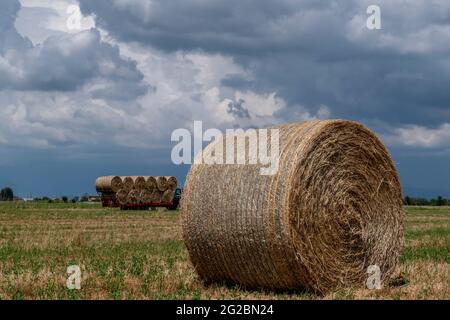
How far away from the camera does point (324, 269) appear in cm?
971

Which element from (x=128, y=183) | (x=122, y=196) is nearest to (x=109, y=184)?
(x=122, y=196)

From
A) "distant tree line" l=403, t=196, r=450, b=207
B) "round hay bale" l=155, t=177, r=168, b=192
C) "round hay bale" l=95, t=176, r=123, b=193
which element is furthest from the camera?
"distant tree line" l=403, t=196, r=450, b=207

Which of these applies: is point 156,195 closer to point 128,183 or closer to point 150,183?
point 150,183

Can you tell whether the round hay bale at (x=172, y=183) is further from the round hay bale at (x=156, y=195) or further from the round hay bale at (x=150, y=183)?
the round hay bale at (x=150, y=183)

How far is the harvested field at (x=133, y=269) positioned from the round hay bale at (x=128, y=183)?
729 inches

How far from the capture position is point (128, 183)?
38.5 metres

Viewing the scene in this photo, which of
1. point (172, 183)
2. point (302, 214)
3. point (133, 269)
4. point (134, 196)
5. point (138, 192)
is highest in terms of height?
point (172, 183)

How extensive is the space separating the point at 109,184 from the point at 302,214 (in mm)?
29179

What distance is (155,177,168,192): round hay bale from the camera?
3909 cm

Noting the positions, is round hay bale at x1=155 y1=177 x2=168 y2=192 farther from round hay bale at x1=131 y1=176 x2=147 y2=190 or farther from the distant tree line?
the distant tree line

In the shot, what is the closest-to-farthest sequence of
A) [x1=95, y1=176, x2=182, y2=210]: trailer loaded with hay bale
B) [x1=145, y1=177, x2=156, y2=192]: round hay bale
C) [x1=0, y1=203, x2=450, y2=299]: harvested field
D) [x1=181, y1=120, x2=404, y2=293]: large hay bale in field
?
[x1=181, y1=120, x2=404, y2=293]: large hay bale in field < [x1=0, y1=203, x2=450, y2=299]: harvested field < [x1=95, y1=176, x2=182, y2=210]: trailer loaded with hay bale < [x1=145, y1=177, x2=156, y2=192]: round hay bale

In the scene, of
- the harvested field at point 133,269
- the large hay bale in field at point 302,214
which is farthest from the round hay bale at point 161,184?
the large hay bale in field at point 302,214

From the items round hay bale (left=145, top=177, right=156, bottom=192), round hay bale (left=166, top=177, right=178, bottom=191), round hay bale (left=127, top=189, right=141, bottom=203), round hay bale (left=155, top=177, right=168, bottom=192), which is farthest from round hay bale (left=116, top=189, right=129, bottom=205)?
round hay bale (left=166, top=177, right=178, bottom=191)
